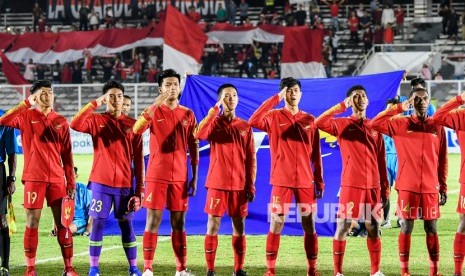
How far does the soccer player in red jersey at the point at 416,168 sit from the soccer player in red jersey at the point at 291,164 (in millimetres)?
776

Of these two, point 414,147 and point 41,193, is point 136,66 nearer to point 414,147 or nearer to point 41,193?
point 41,193

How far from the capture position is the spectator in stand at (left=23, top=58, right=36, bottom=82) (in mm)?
40259

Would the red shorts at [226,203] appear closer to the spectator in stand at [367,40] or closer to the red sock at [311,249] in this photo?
the red sock at [311,249]

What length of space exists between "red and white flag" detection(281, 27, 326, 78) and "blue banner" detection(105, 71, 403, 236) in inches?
834

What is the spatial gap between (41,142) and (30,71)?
30.3 meters

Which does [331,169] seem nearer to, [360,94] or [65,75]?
[360,94]

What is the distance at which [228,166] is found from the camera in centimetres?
1107

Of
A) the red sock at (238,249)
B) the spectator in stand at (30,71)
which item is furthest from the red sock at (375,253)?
the spectator in stand at (30,71)

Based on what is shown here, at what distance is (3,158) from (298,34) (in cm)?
2579

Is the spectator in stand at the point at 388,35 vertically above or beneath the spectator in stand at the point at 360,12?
beneath

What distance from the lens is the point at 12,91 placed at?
108 ft

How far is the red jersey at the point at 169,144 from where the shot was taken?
35.7 feet

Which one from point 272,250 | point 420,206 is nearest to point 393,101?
point 420,206

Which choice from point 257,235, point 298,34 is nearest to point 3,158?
point 257,235
